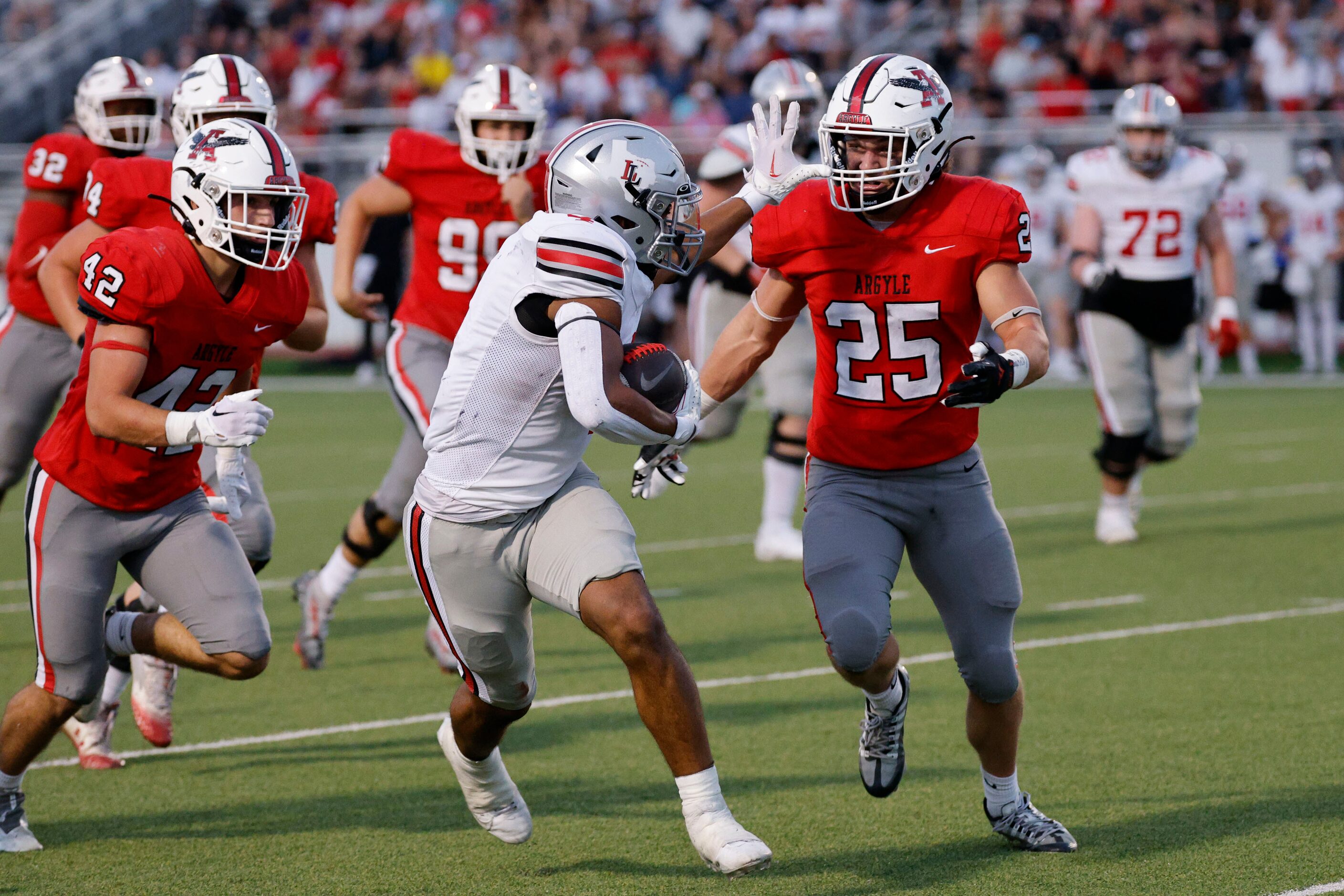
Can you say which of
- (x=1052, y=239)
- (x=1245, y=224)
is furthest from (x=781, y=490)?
(x=1245, y=224)

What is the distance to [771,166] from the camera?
406 centimetres

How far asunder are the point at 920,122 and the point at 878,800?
1.67 meters

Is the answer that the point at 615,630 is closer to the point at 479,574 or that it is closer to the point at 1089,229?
the point at 479,574

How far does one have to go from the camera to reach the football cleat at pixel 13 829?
383 cm

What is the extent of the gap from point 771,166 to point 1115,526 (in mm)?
4379

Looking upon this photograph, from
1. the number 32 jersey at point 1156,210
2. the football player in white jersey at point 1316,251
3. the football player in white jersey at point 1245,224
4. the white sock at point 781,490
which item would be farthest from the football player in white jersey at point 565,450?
the football player in white jersey at point 1245,224

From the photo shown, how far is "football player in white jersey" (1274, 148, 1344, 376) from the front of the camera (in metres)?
15.0

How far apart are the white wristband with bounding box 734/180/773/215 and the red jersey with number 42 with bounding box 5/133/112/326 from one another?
2.52m

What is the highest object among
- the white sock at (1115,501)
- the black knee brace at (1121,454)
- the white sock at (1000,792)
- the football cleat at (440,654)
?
the white sock at (1000,792)

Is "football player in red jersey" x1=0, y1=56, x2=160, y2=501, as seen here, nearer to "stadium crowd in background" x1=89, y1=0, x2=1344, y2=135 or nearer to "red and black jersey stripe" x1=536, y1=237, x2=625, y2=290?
"red and black jersey stripe" x1=536, y1=237, x2=625, y2=290

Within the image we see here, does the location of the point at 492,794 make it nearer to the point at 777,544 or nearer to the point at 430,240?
the point at 430,240

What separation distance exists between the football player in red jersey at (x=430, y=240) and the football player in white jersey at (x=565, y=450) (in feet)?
6.75

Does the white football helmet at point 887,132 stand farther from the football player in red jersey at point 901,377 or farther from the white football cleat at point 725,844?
the white football cleat at point 725,844

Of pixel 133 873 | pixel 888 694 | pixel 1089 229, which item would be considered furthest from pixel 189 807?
pixel 1089 229
